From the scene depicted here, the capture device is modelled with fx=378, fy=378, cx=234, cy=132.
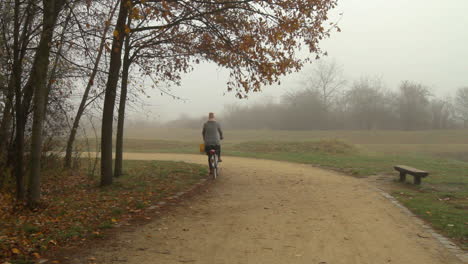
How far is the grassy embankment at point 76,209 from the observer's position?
5.03 m

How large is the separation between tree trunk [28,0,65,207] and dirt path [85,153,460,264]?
2.44 metres

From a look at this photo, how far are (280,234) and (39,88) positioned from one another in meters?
→ 4.89

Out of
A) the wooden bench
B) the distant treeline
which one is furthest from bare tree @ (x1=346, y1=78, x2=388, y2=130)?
the wooden bench

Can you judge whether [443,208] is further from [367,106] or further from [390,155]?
[367,106]

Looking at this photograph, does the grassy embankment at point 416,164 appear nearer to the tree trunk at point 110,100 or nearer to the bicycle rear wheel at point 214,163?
the bicycle rear wheel at point 214,163

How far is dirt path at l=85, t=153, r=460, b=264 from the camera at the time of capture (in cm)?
468

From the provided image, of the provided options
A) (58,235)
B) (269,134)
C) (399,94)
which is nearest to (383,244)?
(58,235)

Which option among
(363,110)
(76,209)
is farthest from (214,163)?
(363,110)

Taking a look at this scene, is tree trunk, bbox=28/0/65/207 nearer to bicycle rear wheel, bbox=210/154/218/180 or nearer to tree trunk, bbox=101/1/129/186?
tree trunk, bbox=101/1/129/186

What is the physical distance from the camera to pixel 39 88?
673 centimetres

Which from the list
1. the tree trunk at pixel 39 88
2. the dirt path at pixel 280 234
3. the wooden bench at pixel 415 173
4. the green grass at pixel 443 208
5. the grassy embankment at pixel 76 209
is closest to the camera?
the dirt path at pixel 280 234

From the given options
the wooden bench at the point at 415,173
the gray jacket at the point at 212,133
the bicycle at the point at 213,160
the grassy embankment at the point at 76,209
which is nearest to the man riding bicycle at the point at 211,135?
the gray jacket at the point at 212,133

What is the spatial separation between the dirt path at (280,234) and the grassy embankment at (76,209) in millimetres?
690

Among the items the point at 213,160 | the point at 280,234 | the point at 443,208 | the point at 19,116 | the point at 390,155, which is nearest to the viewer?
the point at 280,234
